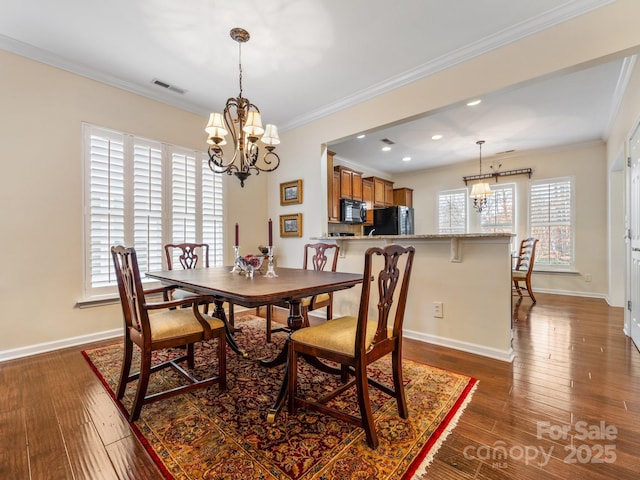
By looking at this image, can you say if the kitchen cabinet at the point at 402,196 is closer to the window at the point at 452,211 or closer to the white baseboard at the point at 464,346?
the window at the point at 452,211

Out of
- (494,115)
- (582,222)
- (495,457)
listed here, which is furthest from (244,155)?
(582,222)

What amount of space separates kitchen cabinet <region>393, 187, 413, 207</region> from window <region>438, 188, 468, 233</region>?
25.9 inches

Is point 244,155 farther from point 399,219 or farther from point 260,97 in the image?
point 399,219

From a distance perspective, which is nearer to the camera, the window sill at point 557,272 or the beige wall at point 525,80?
the beige wall at point 525,80

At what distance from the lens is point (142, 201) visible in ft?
10.8

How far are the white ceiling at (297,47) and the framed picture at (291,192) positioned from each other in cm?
92

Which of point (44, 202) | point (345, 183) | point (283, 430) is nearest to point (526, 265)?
point (345, 183)

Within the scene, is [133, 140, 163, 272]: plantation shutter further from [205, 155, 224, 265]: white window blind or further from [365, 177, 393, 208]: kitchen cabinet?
[365, 177, 393, 208]: kitchen cabinet

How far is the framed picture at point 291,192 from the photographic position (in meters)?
4.13

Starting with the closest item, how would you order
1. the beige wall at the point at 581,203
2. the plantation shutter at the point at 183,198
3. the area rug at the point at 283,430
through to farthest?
1. the area rug at the point at 283,430
2. the plantation shutter at the point at 183,198
3. the beige wall at the point at 581,203

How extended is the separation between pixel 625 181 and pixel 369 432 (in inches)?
151

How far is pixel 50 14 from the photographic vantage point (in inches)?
87.7

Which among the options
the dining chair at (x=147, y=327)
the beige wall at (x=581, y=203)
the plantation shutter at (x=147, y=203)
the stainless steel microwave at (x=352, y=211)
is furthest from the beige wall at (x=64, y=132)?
the beige wall at (x=581, y=203)

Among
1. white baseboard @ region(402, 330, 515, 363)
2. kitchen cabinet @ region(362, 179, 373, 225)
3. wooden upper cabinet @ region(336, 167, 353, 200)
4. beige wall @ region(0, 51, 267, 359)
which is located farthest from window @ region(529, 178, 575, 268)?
beige wall @ region(0, 51, 267, 359)
